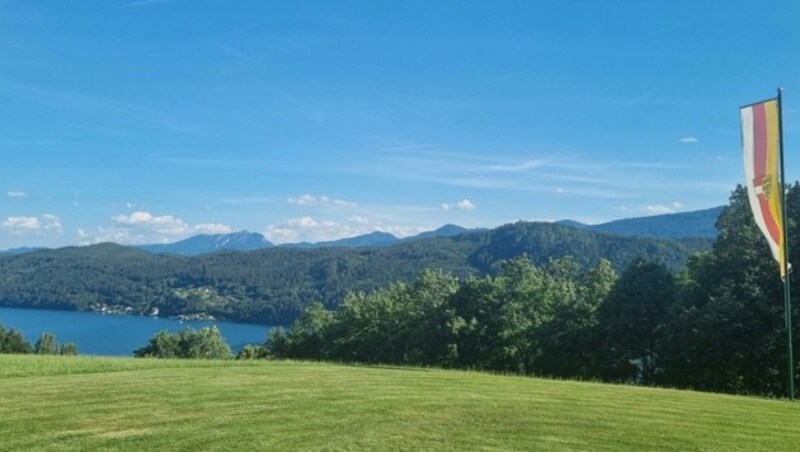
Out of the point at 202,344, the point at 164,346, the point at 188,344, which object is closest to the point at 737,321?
the point at 202,344

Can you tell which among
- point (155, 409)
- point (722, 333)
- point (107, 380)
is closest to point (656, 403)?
point (155, 409)

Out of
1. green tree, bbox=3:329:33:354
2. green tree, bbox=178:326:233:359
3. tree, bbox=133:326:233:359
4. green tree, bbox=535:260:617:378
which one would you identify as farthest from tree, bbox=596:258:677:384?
green tree, bbox=3:329:33:354

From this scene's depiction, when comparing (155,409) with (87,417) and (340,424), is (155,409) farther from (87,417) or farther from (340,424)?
(340,424)

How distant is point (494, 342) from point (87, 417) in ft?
123

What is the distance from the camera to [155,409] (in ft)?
38.9

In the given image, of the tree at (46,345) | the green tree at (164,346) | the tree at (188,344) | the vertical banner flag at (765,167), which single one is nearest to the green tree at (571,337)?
the vertical banner flag at (765,167)

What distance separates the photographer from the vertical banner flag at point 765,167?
15.2 m

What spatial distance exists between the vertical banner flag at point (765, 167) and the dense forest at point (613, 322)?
13192mm

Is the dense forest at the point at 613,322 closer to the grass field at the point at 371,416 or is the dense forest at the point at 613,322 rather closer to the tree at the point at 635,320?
the tree at the point at 635,320

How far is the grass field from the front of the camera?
376 inches

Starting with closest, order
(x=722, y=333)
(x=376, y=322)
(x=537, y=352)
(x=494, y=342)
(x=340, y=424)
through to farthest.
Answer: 1. (x=340, y=424)
2. (x=722, y=333)
3. (x=537, y=352)
4. (x=494, y=342)
5. (x=376, y=322)

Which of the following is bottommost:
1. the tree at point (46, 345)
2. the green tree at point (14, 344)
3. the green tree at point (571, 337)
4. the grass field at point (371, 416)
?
the tree at point (46, 345)

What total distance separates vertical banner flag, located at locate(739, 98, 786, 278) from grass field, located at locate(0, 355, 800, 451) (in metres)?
3.97

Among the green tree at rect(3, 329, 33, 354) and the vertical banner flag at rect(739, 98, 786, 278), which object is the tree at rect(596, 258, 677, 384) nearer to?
the vertical banner flag at rect(739, 98, 786, 278)
